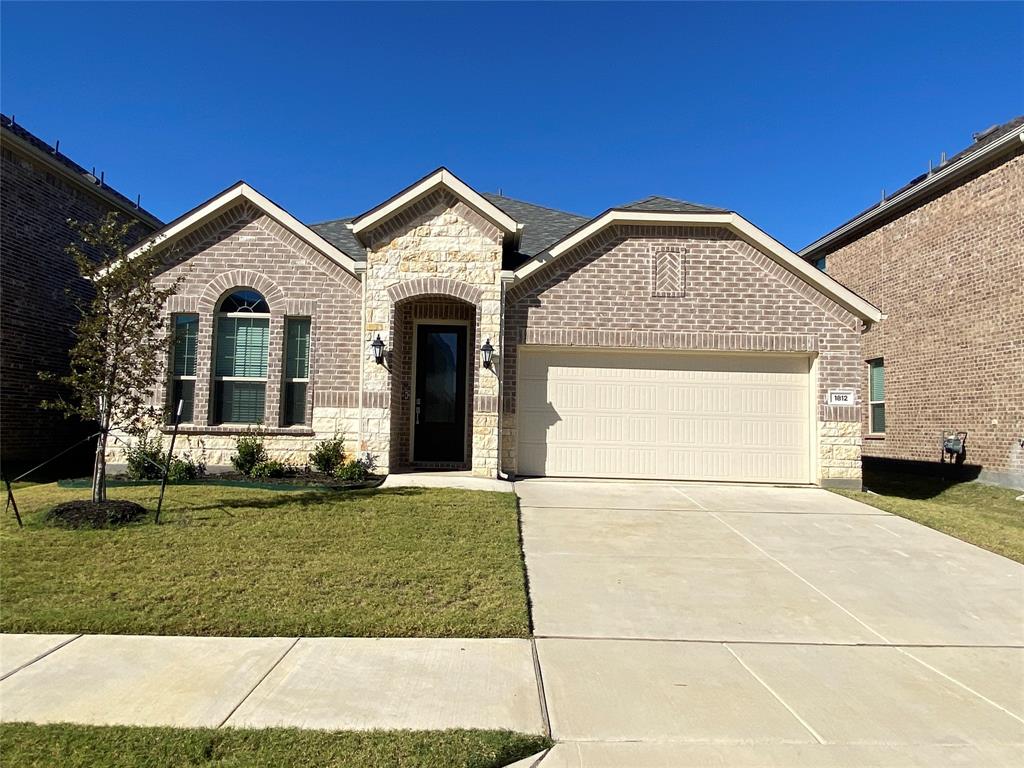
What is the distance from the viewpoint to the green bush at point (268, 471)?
1038 cm

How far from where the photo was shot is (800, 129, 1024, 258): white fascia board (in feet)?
40.4

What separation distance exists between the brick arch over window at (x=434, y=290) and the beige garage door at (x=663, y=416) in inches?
58.7

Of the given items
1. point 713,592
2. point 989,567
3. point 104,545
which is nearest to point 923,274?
point 989,567

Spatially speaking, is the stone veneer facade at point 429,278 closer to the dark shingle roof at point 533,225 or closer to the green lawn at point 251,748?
the dark shingle roof at point 533,225

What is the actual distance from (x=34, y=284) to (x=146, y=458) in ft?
17.4

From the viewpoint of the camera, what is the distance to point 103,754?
10.0 ft

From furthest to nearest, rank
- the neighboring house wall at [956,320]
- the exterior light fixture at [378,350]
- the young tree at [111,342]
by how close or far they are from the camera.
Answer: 1. the neighboring house wall at [956,320]
2. the exterior light fixture at [378,350]
3. the young tree at [111,342]

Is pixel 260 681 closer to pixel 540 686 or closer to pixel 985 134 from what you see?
pixel 540 686

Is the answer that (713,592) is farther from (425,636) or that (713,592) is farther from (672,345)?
(672,345)

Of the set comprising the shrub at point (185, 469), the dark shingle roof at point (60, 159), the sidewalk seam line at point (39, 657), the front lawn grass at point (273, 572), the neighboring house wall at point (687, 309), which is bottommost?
the sidewalk seam line at point (39, 657)

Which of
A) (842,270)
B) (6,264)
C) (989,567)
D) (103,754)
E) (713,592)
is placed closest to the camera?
(103,754)

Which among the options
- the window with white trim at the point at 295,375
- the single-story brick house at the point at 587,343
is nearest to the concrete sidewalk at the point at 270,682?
the single-story brick house at the point at 587,343

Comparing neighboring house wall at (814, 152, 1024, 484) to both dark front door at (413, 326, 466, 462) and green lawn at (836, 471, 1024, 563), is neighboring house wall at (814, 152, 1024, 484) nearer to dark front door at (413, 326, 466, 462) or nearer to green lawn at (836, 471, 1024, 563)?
green lawn at (836, 471, 1024, 563)

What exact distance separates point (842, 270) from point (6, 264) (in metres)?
20.2
